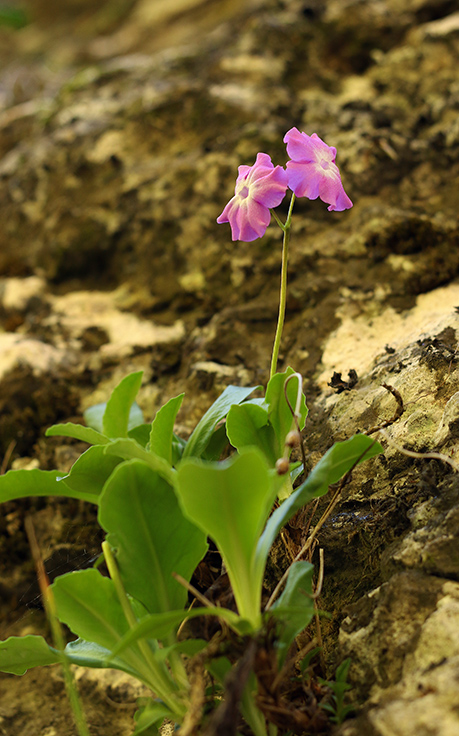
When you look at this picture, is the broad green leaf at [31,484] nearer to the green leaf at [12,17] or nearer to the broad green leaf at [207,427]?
the broad green leaf at [207,427]

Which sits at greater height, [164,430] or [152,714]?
[164,430]

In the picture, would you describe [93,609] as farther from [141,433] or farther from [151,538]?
[141,433]

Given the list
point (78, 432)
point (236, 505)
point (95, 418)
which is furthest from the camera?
point (95, 418)

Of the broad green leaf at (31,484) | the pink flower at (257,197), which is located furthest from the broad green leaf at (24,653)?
the pink flower at (257,197)

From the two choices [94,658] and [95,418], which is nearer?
[94,658]

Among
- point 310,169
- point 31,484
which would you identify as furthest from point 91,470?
point 310,169

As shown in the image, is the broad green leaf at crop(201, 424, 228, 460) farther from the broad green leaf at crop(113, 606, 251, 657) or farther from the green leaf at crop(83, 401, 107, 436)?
the broad green leaf at crop(113, 606, 251, 657)

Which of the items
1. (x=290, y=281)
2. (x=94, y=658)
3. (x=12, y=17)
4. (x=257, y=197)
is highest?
(x=12, y=17)
